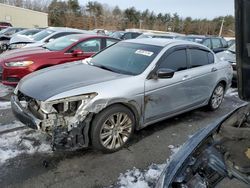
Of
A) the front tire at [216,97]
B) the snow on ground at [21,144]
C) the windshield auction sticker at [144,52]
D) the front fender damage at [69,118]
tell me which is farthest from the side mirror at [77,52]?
the front fender damage at [69,118]

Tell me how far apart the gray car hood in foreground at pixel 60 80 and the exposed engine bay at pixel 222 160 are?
6.22 feet

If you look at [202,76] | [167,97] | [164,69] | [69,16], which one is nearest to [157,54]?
[164,69]

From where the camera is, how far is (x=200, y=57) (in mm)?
5219

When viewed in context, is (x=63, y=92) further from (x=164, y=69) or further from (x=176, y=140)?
(x=176, y=140)

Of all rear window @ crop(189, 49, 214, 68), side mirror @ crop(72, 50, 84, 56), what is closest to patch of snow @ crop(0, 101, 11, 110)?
side mirror @ crop(72, 50, 84, 56)

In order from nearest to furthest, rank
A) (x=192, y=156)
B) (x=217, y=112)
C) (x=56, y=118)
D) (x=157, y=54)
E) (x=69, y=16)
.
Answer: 1. (x=192, y=156)
2. (x=56, y=118)
3. (x=157, y=54)
4. (x=217, y=112)
5. (x=69, y=16)

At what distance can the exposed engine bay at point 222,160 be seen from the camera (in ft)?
6.13

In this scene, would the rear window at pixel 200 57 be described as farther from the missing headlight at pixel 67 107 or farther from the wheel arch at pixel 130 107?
the missing headlight at pixel 67 107

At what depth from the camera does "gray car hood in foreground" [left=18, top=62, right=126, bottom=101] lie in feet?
11.3

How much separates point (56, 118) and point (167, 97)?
1828mm

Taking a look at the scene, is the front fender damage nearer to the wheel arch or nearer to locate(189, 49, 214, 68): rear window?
the wheel arch

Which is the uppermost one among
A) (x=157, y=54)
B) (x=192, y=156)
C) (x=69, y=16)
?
(x=69, y=16)

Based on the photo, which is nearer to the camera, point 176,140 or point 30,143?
point 30,143

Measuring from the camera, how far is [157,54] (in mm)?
4262
